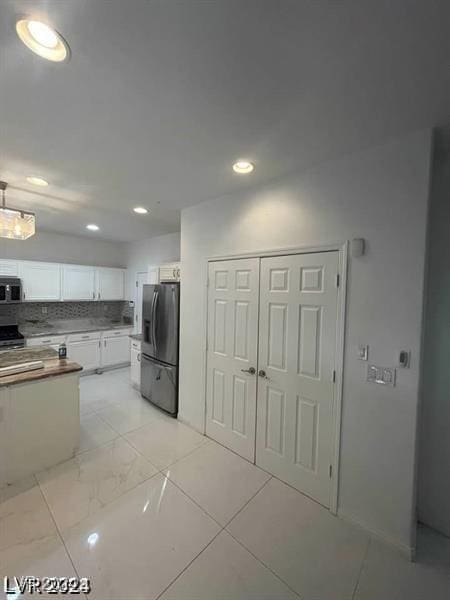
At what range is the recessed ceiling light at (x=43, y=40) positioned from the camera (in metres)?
0.98

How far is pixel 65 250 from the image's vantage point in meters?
4.96

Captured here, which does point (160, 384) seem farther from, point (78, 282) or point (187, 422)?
point (78, 282)

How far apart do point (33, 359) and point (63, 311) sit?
8.62 ft

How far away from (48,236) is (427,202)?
18.7 ft

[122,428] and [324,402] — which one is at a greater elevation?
[324,402]

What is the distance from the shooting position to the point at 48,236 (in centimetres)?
475

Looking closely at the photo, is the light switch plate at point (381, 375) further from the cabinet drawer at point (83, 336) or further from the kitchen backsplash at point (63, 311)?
the kitchen backsplash at point (63, 311)

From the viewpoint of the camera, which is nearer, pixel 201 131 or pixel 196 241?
pixel 201 131

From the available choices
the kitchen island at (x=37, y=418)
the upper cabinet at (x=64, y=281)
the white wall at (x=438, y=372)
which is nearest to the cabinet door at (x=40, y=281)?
the upper cabinet at (x=64, y=281)

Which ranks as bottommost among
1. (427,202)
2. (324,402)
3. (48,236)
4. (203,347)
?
(324,402)

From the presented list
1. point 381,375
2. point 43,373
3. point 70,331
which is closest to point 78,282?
point 70,331

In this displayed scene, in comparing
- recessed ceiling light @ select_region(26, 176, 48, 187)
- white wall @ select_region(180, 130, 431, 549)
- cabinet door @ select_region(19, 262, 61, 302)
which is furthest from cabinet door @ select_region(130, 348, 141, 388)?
white wall @ select_region(180, 130, 431, 549)

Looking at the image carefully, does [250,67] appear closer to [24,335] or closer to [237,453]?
[237,453]

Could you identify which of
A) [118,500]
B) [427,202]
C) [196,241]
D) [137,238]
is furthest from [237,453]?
[137,238]
